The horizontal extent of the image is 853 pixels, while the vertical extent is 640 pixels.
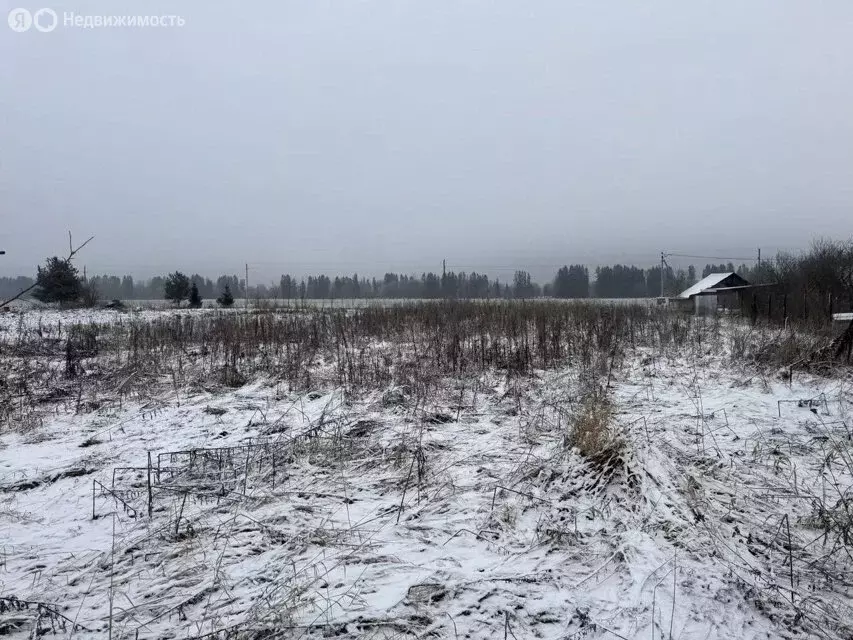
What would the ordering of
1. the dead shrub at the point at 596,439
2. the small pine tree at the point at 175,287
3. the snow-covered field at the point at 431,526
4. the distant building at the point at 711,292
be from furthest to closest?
the small pine tree at the point at 175,287 < the distant building at the point at 711,292 < the dead shrub at the point at 596,439 < the snow-covered field at the point at 431,526

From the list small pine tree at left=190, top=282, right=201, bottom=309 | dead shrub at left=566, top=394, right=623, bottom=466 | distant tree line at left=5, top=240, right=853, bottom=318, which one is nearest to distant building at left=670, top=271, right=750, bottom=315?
distant tree line at left=5, top=240, right=853, bottom=318

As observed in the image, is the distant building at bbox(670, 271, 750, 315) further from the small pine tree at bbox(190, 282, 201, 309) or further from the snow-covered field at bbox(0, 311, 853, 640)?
the small pine tree at bbox(190, 282, 201, 309)

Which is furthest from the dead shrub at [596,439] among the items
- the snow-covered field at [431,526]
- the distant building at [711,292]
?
the distant building at [711,292]

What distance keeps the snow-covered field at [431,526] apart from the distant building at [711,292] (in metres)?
19.1

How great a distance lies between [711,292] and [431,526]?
24568 mm

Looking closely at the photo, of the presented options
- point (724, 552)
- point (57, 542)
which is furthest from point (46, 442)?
point (724, 552)

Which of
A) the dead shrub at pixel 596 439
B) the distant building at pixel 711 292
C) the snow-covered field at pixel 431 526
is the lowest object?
the snow-covered field at pixel 431 526

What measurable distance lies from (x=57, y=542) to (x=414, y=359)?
239 inches

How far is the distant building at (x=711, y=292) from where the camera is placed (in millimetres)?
21438

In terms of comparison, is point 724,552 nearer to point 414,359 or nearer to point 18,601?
point 18,601

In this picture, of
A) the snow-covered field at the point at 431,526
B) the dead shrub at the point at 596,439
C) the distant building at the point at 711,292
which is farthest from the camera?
the distant building at the point at 711,292

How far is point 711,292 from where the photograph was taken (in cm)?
2203

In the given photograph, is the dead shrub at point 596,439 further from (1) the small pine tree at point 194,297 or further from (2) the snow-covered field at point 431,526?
(1) the small pine tree at point 194,297

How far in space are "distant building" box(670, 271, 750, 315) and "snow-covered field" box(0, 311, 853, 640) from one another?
19.1 metres
